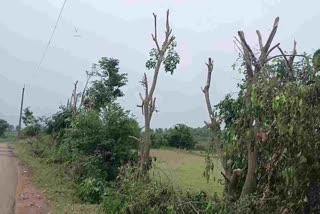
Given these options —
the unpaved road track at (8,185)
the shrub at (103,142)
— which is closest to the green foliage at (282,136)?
the unpaved road track at (8,185)

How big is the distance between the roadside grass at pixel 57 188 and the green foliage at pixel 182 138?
1486 centimetres

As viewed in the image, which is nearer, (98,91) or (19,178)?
(19,178)

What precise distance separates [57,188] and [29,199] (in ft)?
4.09

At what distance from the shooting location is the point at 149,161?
7496 millimetres

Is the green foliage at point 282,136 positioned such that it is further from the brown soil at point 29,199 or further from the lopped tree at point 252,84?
the brown soil at point 29,199

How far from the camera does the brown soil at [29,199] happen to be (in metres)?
6.94

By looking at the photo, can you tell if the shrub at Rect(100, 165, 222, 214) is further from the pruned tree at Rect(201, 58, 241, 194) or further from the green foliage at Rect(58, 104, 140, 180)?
the green foliage at Rect(58, 104, 140, 180)

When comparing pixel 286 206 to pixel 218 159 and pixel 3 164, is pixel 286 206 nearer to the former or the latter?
pixel 218 159

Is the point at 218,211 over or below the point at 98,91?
below

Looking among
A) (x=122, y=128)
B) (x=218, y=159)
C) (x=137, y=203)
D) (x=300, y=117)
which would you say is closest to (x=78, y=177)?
(x=122, y=128)

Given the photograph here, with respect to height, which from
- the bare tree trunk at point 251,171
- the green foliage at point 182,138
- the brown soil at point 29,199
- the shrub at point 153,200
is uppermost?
the green foliage at point 182,138

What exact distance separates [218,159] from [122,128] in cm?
539

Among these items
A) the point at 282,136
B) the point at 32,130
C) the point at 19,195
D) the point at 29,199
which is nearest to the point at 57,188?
the point at 19,195

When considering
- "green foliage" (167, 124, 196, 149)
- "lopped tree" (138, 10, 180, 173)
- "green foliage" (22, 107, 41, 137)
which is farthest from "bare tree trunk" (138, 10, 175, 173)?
"green foliage" (167, 124, 196, 149)
